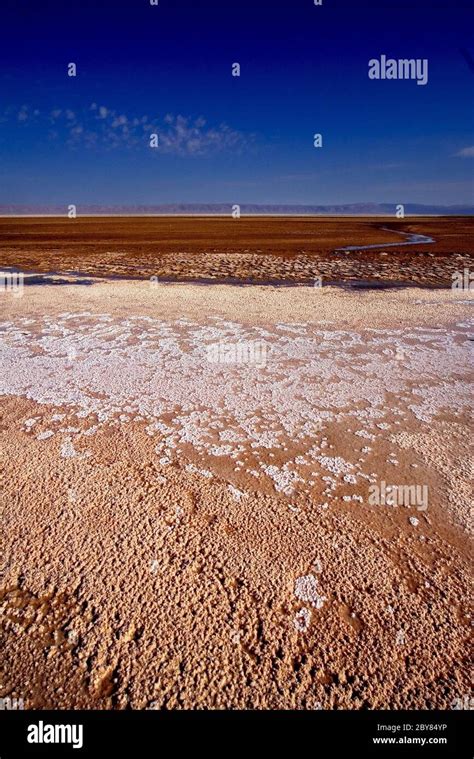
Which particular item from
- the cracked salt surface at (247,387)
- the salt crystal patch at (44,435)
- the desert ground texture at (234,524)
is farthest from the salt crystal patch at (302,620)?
the salt crystal patch at (44,435)

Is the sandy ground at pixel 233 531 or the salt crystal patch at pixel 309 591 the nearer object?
the sandy ground at pixel 233 531

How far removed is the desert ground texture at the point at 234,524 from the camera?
1.33 metres

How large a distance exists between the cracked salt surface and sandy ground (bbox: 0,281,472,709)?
0.07 ft

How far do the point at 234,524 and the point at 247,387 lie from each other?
153 centimetres

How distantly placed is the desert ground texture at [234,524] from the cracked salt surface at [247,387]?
2 centimetres

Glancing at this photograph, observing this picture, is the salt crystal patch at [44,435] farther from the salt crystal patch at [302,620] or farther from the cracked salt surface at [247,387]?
the salt crystal patch at [302,620]

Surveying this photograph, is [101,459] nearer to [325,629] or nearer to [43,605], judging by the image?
[43,605]

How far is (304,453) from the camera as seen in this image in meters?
2.45

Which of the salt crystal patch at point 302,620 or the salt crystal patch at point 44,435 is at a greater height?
the salt crystal patch at point 44,435

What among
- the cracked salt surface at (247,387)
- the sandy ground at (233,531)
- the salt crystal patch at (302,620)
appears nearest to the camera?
the sandy ground at (233,531)

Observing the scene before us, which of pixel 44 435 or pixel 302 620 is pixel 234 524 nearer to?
pixel 302 620

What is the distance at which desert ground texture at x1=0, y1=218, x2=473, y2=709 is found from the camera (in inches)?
52.5

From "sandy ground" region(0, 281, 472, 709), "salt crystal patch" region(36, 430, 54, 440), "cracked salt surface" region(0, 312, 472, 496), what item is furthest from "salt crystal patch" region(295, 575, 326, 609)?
"salt crystal patch" region(36, 430, 54, 440)
